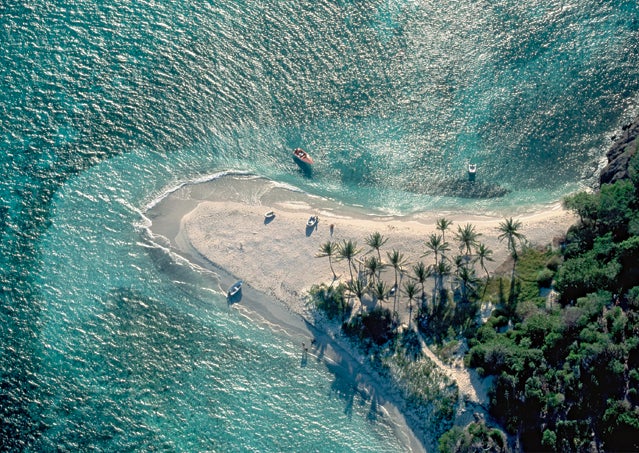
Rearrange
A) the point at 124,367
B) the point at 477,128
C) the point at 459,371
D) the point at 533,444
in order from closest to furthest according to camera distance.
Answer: the point at 533,444
the point at 459,371
the point at 124,367
the point at 477,128

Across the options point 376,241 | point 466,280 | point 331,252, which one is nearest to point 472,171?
point 466,280

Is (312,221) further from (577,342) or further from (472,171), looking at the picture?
(577,342)

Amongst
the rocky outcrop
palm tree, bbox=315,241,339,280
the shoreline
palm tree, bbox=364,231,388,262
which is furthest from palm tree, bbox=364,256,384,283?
the rocky outcrop

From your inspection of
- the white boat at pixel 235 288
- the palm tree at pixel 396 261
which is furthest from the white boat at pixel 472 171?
the white boat at pixel 235 288

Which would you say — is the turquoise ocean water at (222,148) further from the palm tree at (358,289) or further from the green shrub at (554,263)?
the green shrub at (554,263)

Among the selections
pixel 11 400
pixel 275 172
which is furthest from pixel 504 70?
pixel 11 400

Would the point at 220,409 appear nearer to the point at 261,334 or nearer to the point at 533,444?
the point at 261,334
